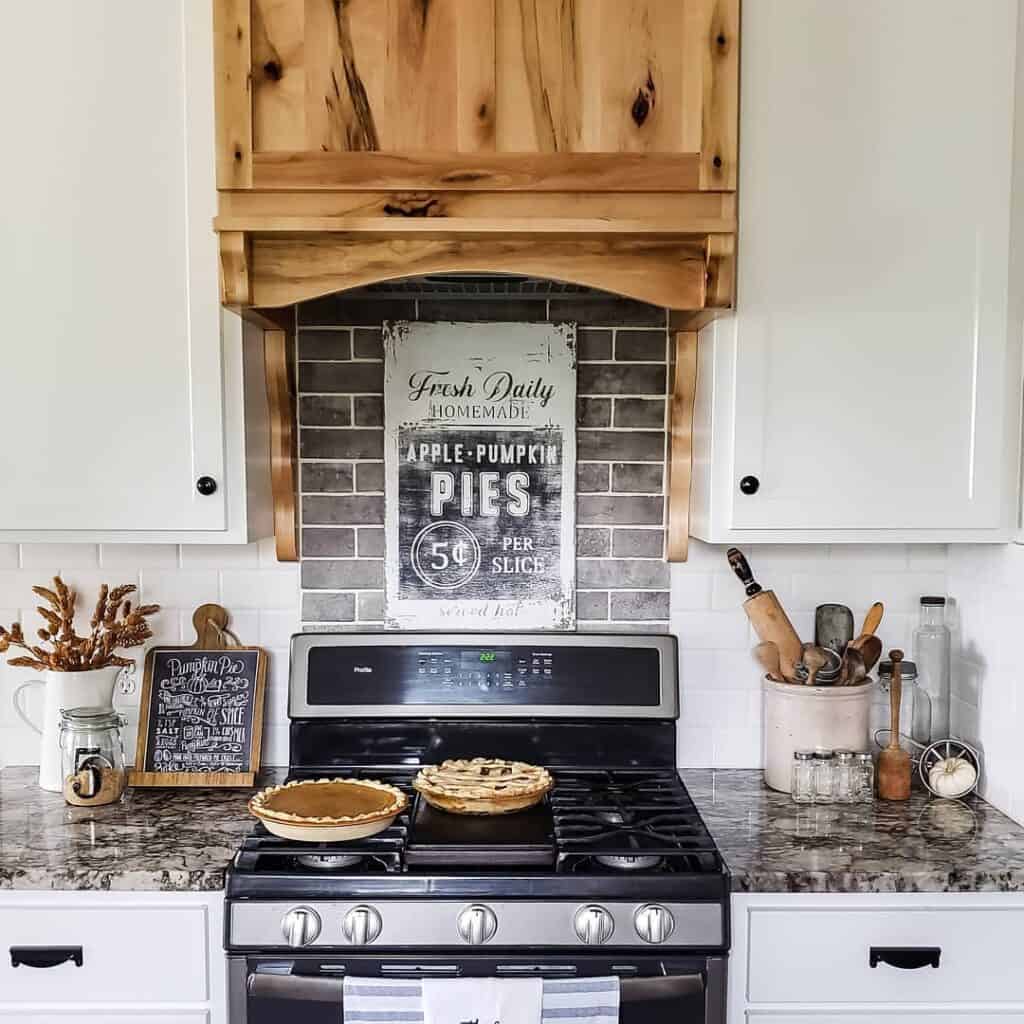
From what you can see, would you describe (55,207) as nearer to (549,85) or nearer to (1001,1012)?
(549,85)

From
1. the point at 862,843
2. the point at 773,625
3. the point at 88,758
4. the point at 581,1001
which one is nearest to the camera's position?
the point at 581,1001

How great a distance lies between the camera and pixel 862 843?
1759mm

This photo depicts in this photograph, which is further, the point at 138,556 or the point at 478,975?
the point at 138,556

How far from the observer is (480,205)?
5.45 feet

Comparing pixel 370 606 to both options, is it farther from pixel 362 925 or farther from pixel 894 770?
pixel 894 770

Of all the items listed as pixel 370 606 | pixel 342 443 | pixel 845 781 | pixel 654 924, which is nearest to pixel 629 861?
pixel 654 924

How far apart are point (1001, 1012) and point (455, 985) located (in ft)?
3.00

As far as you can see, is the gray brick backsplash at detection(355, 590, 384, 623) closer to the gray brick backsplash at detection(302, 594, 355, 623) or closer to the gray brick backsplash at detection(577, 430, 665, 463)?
the gray brick backsplash at detection(302, 594, 355, 623)

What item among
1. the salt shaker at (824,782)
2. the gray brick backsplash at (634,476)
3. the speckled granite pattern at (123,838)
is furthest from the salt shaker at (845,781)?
the speckled granite pattern at (123,838)

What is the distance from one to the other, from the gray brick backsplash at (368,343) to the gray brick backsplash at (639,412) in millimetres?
475

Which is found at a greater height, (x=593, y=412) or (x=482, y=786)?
(x=593, y=412)

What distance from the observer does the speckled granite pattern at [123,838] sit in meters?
1.63

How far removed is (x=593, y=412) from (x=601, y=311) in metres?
0.22

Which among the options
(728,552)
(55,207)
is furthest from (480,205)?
(728,552)
